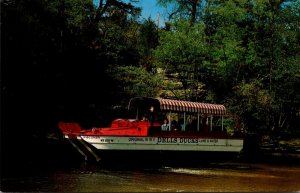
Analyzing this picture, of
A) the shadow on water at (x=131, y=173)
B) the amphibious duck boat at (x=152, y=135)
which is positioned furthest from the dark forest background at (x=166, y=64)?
the amphibious duck boat at (x=152, y=135)

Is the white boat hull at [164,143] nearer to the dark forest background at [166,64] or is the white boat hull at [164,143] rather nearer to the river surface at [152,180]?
the river surface at [152,180]

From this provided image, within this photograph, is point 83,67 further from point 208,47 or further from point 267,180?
point 267,180

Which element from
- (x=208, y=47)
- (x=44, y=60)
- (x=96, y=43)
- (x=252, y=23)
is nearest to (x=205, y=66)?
(x=208, y=47)

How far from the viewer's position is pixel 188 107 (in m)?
22.6

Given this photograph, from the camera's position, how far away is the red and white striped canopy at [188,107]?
70.7 ft

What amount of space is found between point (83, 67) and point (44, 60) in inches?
250

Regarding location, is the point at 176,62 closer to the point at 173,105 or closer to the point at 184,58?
the point at 184,58

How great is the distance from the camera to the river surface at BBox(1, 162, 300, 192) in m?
14.2

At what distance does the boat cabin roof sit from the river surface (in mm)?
2927

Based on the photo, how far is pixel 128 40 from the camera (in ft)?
133

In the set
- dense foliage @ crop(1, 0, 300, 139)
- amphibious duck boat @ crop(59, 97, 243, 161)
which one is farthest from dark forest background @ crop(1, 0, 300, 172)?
amphibious duck boat @ crop(59, 97, 243, 161)

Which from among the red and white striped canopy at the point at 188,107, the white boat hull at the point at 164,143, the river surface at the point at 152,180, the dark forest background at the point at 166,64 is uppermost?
the dark forest background at the point at 166,64

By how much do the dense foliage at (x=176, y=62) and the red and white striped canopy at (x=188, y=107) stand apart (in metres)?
7.56

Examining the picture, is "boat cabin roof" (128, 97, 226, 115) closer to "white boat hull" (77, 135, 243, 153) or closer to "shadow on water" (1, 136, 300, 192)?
"white boat hull" (77, 135, 243, 153)
